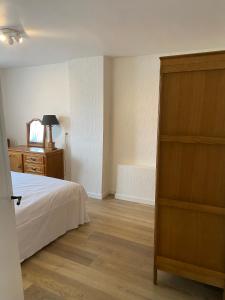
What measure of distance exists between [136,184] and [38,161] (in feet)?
5.69

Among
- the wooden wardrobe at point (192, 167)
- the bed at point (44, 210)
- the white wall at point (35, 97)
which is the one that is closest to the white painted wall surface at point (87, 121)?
the white wall at point (35, 97)

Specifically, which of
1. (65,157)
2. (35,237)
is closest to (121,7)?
(35,237)

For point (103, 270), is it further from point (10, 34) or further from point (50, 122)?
point (50, 122)

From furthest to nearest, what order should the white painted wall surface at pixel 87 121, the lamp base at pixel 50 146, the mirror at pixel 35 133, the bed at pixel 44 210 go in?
1. the mirror at pixel 35 133
2. the lamp base at pixel 50 146
3. the white painted wall surface at pixel 87 121
4. the bed at pixel 44 210

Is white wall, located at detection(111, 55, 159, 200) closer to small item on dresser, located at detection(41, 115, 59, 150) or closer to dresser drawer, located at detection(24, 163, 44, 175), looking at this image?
small item on dresser, located at detection(41, 115, 59, 150)

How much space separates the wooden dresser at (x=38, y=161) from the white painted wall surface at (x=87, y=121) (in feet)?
0.98

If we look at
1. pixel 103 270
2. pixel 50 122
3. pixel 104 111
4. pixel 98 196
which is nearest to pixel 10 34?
pixel 104 111

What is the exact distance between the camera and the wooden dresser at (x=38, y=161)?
3.97 metres

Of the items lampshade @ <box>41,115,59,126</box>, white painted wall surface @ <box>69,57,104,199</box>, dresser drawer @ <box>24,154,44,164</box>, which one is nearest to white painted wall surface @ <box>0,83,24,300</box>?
white painted wall surface @ <box>69,57,104,199</box>

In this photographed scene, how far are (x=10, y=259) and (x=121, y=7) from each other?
205 cm

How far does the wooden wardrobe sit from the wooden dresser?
8.41ft

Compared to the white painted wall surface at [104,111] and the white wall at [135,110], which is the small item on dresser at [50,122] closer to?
the white painted wall surface at [104,111]

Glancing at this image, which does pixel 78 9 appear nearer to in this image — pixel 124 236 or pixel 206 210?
pixel 206 210

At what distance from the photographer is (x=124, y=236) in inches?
110
